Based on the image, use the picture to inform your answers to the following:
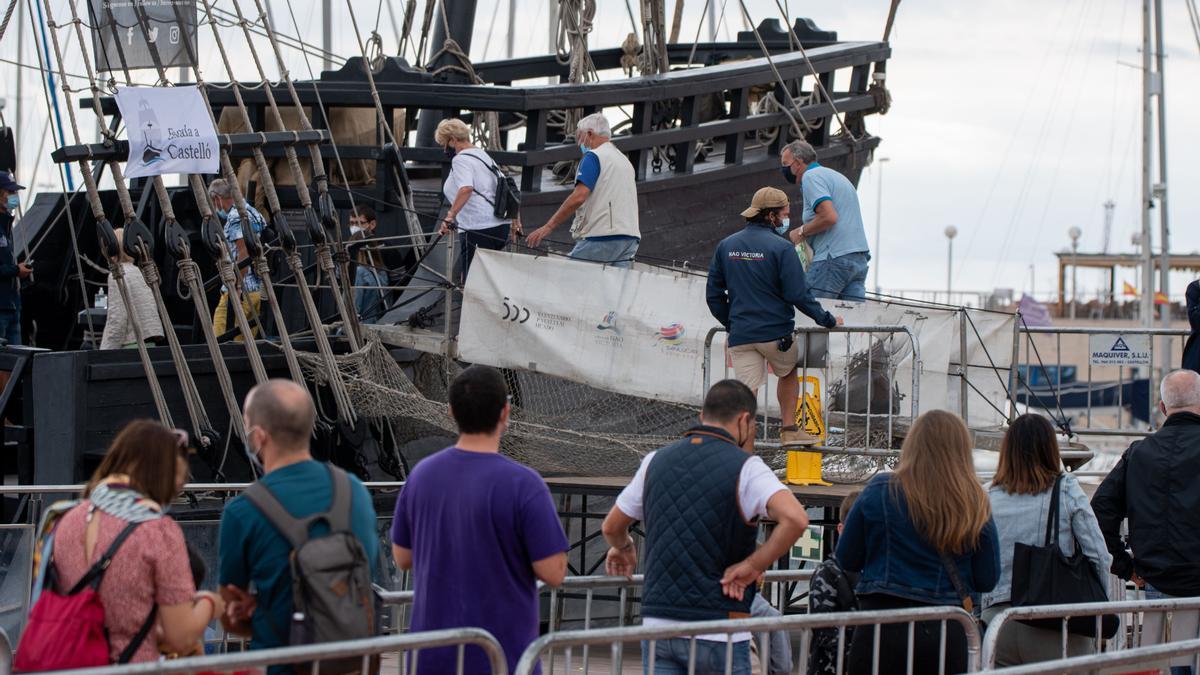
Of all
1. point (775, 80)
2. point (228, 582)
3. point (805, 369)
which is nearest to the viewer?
point (228, 582)

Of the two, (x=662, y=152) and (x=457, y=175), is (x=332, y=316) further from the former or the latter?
(x=662, y=152)

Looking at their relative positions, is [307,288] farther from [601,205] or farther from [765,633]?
[765,633]

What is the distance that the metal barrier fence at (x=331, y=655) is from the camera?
390cm

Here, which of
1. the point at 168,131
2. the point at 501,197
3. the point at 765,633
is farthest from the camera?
the point at 501,197

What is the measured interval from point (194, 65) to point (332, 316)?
207 cm

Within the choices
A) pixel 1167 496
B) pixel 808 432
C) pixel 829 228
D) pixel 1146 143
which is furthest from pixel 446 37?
pixel 1146 143

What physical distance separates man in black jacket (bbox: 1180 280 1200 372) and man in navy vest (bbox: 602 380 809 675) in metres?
4.69

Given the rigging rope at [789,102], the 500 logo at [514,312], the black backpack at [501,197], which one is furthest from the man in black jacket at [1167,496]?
the rigging rope at [789,102]

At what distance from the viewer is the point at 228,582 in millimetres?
4406

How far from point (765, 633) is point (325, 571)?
1.65 meters

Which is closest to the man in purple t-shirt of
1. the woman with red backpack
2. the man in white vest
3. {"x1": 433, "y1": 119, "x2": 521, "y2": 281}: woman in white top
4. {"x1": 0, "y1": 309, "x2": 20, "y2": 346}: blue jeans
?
the woman with red backpack

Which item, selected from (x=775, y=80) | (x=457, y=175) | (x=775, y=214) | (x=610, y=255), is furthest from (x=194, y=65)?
(x=775, y=80)

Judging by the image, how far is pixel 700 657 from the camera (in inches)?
200

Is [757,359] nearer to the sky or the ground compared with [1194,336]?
nearer to the ground
